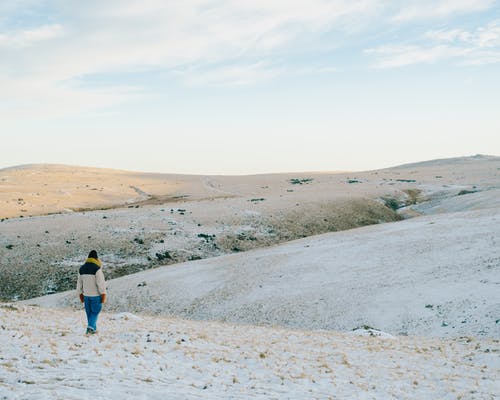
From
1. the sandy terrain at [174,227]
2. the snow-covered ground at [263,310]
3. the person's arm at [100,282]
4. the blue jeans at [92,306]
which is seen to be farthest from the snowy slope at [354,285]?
the person's arm at [100,282]

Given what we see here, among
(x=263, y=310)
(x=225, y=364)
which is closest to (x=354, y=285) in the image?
Answer: (x=263, y=310)

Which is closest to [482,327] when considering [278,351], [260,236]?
[278,351]

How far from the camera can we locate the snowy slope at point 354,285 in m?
27.9

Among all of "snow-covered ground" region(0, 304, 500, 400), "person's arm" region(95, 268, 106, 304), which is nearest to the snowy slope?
"snow-covered ground" region(0, 304, 500, 400)

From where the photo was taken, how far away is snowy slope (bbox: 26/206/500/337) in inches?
1097

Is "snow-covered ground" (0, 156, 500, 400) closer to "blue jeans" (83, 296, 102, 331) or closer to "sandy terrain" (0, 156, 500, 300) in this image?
"sandy terrain" (0, 156, 500, 300)

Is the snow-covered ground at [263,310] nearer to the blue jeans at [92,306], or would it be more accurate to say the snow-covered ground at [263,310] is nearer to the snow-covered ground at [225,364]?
the snow-covered ground at [225,364]

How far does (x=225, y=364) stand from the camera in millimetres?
16359

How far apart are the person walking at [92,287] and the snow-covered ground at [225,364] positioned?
0.83m

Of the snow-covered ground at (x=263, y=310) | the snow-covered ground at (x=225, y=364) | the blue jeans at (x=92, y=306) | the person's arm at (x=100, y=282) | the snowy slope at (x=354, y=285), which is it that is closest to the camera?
the snow-covered ground at (x=225, y=364)

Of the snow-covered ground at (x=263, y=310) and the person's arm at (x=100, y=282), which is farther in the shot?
the person's arm at (x=100, y=282)

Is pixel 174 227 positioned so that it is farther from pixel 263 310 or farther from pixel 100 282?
pixel 100 282

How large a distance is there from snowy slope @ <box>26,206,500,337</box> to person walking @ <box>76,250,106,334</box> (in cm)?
1246

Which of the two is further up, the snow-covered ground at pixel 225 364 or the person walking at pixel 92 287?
the person walking at pixel 92 287
